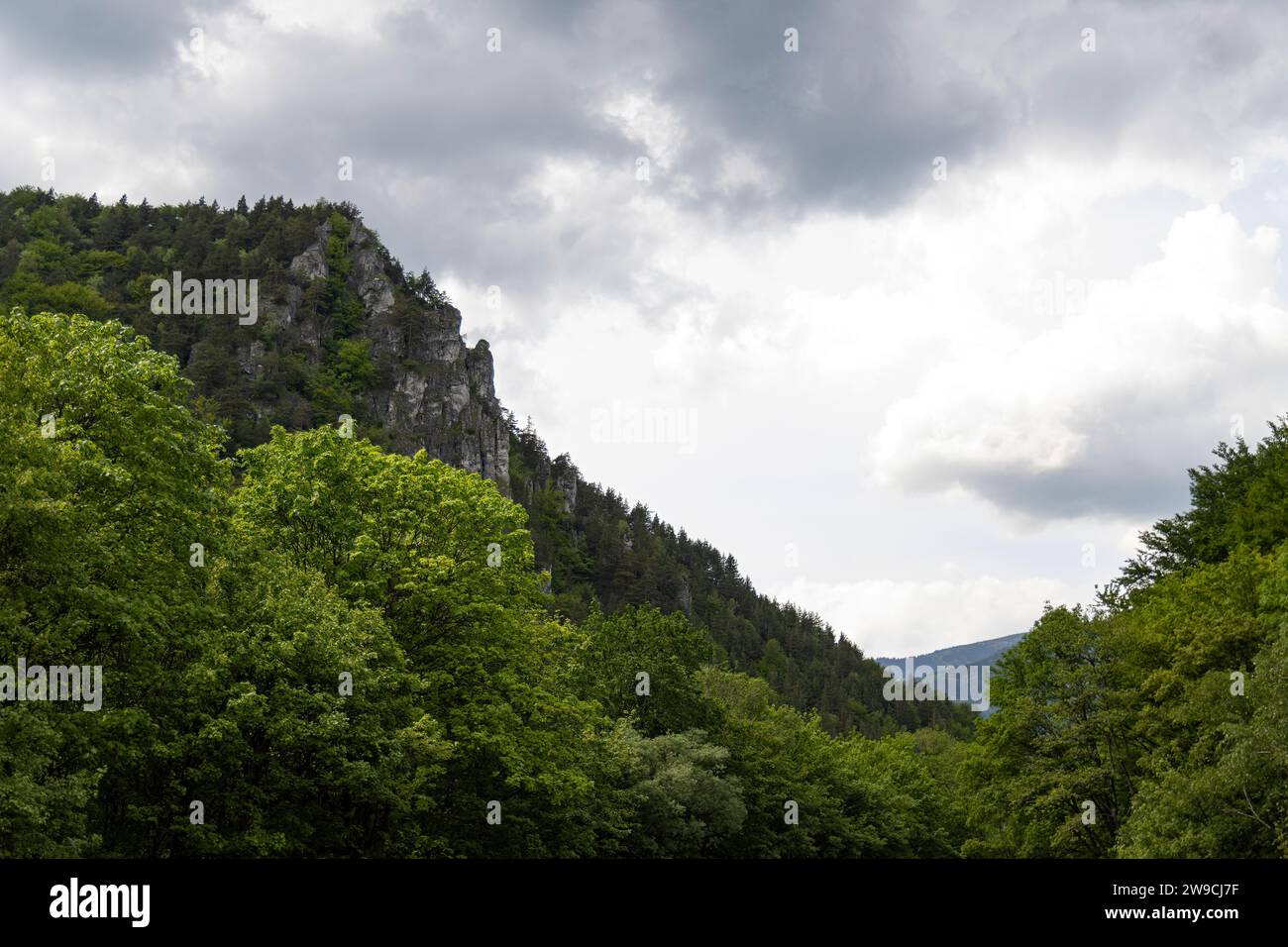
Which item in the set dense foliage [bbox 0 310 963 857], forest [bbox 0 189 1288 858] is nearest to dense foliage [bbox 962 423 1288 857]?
forest [bbox 0 189 1288 858]

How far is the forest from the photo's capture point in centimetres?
2311

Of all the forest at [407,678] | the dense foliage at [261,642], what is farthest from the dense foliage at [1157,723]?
the dense foliage at [261,642]

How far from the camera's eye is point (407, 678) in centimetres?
3159

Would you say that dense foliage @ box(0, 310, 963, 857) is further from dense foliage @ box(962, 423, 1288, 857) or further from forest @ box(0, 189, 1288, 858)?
dense foliage @ box(962, 423, 1288, 857)

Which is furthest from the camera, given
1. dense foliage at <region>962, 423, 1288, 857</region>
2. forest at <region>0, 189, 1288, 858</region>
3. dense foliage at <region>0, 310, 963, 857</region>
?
dense foliage at <region>962, 423, 1288, 857</region>

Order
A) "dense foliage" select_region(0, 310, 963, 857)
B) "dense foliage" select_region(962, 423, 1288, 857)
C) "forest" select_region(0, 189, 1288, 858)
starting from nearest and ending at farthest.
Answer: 1. "dense foliage" select_region(0, 310, 963, 857)
2. "forest" select_region(0, 189, 1288, 858)
3. "dense foliage" select_region(962, 423, 1288, 857)

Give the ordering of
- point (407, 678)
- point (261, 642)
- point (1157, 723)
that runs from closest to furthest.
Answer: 1. point (261, 642)
2. point (407, 678)
3. point (1157, 723)

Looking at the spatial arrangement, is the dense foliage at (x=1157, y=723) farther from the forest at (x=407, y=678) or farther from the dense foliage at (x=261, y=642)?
the dense foliage at (x=261, y=642)

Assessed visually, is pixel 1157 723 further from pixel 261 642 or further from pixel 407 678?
pixel 261 642

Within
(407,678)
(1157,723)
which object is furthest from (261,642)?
(1157,723)
